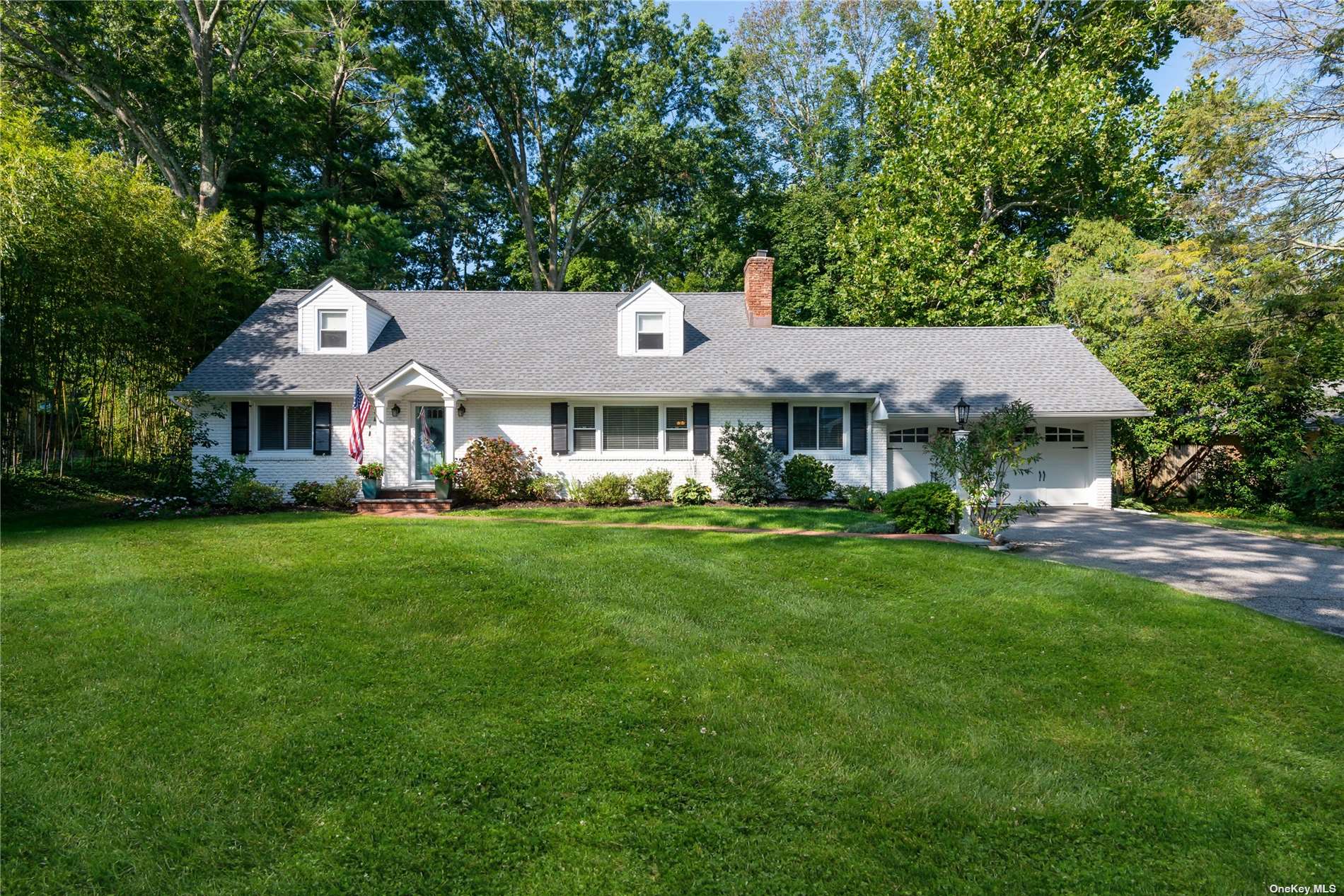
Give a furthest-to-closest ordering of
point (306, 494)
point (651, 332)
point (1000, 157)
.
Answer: point (1000, 157), point (651, 332), point (306, 494)

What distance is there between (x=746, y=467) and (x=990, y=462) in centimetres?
560

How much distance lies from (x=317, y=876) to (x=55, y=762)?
2021 mm

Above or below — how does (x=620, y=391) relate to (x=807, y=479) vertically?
above

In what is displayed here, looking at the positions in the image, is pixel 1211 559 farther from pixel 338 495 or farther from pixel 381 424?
pixel 338 495

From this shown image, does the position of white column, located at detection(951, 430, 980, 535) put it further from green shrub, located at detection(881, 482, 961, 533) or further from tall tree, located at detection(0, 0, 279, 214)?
tall tree, located at detection(0, 0, 279, 214)

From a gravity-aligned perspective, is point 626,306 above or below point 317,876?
above

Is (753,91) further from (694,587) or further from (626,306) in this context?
(694,587)

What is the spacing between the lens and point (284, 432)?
49.1 feet

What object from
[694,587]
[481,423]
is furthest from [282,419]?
[694,587]

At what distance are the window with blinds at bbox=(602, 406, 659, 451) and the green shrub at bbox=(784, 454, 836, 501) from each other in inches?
132

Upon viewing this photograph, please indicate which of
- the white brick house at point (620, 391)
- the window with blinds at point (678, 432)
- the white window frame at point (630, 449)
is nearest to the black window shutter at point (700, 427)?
the white brick house at point (620, 391)

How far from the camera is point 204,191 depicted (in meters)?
20.9

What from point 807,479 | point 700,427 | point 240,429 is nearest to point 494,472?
point 700,427

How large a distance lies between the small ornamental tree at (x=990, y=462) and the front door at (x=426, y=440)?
37.3 feet
